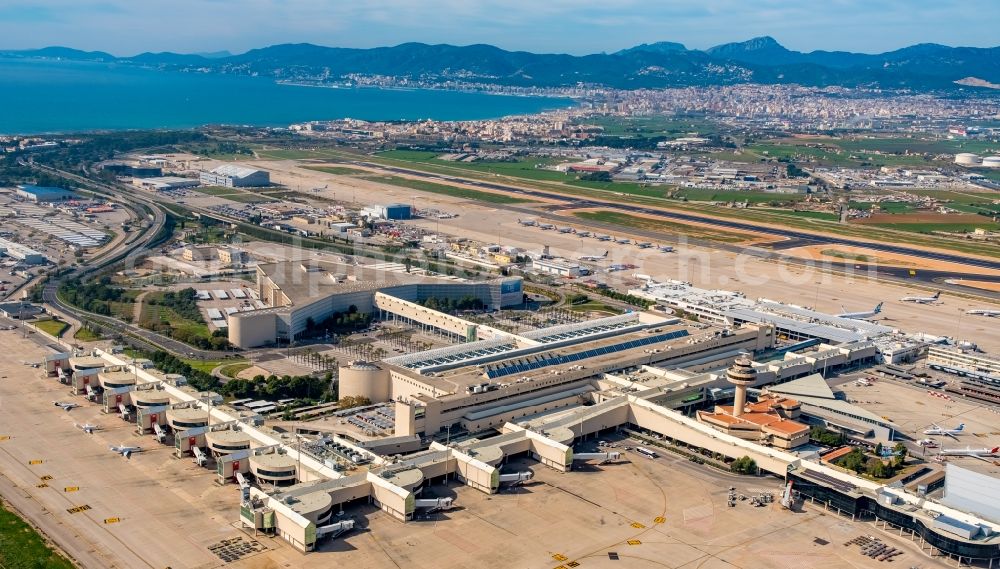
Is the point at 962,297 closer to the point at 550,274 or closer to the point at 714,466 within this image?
the point at 550,274

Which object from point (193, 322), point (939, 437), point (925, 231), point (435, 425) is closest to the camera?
point (435, 425)

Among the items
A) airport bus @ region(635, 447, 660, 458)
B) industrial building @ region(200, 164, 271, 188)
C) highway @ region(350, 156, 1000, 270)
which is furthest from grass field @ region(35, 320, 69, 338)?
highway @ region(350, 156, 1000, 270)

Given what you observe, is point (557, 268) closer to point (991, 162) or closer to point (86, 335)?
point (86, 335)

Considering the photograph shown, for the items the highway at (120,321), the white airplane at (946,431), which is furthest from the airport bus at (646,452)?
the highway at (120,321)

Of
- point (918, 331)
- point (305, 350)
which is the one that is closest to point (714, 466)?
point (305, 350)

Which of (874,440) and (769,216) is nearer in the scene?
(874,440)

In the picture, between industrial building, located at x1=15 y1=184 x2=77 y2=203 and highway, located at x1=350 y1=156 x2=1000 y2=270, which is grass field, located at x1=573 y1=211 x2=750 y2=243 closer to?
highway, located at x1=350 y1=156 x2=1000 y2=270
